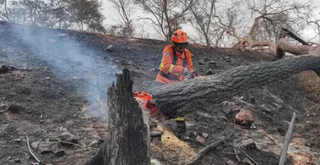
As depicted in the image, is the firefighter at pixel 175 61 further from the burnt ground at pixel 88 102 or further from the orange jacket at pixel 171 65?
the burnt ground at pixel 88 102

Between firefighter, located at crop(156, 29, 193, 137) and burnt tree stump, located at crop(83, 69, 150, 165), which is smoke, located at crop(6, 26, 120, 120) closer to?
firefighter, located at crop(156, 29, 193, 137)

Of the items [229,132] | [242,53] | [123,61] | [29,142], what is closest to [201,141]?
[229,132]

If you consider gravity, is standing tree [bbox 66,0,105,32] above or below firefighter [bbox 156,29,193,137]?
above

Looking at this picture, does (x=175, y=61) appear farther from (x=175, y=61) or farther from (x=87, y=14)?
(x=87, y=14)

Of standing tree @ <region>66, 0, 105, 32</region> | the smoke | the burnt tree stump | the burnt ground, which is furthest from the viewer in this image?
standing tree @ <region>66, 0, 105, 32</region>

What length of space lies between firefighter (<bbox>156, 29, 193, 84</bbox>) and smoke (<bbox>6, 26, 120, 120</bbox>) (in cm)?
117

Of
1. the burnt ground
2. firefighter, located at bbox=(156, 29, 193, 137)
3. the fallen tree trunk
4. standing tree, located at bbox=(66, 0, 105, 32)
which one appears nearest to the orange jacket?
firefighter, located at bbox=(156, 29, 193, 137)

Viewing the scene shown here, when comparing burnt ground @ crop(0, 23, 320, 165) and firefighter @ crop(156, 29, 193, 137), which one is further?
firefighter @ crop(156, 29, 193, 137)

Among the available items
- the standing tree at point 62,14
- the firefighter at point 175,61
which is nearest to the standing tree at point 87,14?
the standing tree at point 62,14

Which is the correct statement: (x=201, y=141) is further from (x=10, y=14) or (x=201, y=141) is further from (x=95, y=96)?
(x=10, y=14)

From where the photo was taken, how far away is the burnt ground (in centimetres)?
290

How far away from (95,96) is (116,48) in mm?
3364

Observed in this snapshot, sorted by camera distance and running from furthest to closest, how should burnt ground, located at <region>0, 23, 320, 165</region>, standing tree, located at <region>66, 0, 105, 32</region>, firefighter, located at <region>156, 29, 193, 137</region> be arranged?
standing tree, located at <region>66, 0, 105, 32</region> < firefighter, located at <region>156, 29, 193, 137</region> < burnt ground, located at <region>0, 23, 320, 165</region>

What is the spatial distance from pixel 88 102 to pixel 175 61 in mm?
1794
